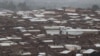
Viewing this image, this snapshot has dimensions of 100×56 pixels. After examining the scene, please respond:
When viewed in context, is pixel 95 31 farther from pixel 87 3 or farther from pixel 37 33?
pixel 87 3

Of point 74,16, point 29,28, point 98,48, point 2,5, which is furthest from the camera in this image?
point 2,5

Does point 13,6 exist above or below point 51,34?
above

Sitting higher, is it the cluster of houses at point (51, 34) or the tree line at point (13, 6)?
the tree line at point (13, 6)

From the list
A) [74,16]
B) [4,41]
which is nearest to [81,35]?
[4,41]

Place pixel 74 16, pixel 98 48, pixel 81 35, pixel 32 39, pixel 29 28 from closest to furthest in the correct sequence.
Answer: pixel 98 48 < pixel 32 39 < pixel 81 35 < pixel 29 28 < pixel 74 16

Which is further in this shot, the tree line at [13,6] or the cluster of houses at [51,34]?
the tree line at [13,6]

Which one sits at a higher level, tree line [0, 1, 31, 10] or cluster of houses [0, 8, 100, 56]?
tree line [0, 1, 31, 10]

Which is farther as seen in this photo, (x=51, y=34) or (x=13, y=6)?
(x=13, y=6)

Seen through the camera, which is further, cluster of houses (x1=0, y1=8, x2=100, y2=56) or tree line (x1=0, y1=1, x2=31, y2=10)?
tree line (x1=0, y1=1, x2=31, y2=10)
